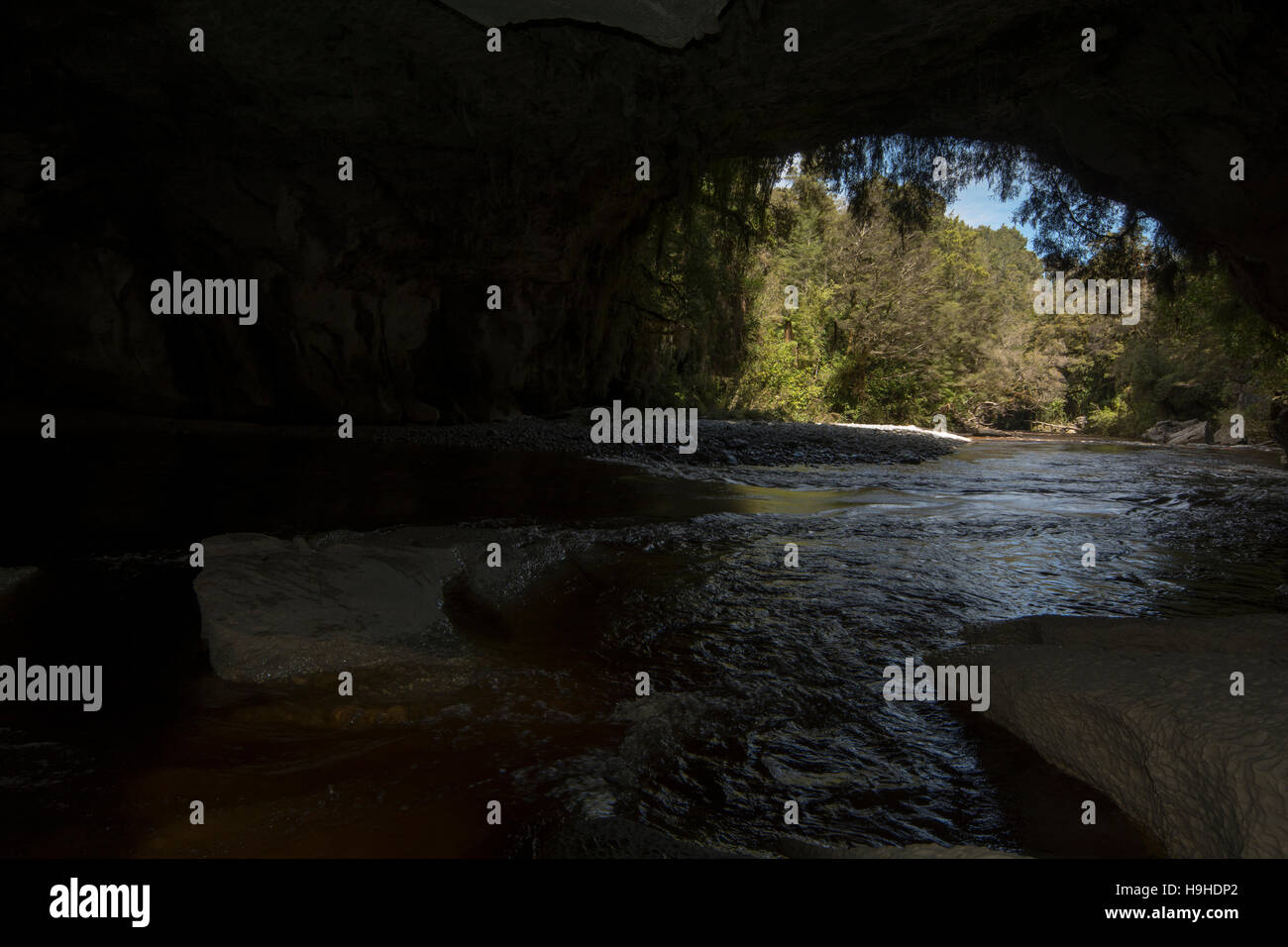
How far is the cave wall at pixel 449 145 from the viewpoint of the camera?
8.22 meters

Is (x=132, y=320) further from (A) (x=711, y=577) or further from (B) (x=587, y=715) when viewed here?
(B) (x=587, y=715)

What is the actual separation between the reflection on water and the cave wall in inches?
244

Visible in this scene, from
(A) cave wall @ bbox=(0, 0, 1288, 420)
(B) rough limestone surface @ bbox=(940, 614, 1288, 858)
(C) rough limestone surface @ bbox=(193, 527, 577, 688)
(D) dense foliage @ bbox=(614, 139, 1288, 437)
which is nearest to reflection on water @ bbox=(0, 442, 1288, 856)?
(C) rough limestone surface @ bbox=(193, 527, 577, 688)

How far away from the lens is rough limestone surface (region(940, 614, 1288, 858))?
182 centimetres

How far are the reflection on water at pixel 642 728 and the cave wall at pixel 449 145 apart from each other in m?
6.21

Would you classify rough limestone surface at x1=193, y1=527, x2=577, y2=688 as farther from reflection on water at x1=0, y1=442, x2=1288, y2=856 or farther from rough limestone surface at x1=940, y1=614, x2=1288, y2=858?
rough limestone surface at x1=940, y1=614, x2=1288, y2=858

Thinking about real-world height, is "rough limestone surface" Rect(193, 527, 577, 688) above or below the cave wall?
below

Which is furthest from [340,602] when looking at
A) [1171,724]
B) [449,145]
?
[449,145]

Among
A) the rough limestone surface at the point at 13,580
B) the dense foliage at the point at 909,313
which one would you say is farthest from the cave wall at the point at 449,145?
the rough limestone surface at the point at 13,580

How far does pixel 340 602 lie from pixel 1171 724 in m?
3.47

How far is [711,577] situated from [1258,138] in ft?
31.3

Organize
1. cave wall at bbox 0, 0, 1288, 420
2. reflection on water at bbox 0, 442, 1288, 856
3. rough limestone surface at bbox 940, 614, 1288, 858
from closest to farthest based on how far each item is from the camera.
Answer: rough limestone surface at bbox 940, 614, 1288, 858 < reflection on water at bbox 0, 442, 1288, 856 < cave wall at bbox 0, 0, 1288, 420

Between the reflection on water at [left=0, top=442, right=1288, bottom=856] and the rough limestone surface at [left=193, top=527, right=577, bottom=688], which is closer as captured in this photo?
the reflection on water at [left=0, top=442, right=1288, bottom=856]

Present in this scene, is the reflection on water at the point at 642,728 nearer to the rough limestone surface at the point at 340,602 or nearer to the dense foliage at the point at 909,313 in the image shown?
the rough limestone surface at the point at 340,602
